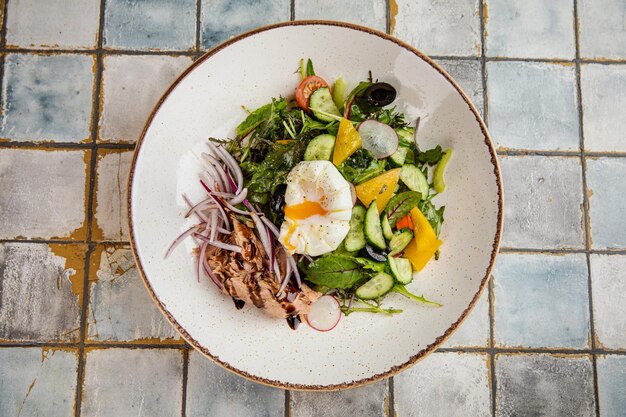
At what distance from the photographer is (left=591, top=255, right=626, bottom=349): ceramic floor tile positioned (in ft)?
9.18

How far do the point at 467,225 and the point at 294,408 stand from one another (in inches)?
47.5

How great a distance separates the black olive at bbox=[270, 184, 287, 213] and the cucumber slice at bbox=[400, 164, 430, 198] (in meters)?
0.52

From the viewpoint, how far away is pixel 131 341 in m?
2.72

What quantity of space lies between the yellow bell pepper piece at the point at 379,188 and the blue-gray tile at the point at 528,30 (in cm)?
99

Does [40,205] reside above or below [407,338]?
above

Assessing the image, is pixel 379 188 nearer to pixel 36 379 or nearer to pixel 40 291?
pixel 40 291

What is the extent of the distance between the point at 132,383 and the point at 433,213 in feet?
5.40

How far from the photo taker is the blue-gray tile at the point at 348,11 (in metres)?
2.81

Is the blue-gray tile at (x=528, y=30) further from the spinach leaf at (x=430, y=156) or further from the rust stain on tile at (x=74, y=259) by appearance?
the rust stain on tile at (x=74, y=259)

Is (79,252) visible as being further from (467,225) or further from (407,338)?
(467,225)

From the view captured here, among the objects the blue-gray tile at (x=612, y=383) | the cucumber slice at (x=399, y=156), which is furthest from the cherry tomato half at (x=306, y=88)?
the blue-gray tile at (x=612, y=383)

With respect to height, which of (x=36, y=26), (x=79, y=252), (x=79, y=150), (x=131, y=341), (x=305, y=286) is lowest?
(x=131, y=341)

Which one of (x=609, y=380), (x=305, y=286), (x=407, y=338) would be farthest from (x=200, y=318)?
(x=609, y=380)

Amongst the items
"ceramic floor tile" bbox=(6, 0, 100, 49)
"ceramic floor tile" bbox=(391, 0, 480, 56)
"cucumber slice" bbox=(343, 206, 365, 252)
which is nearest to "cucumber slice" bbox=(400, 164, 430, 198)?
"cucumber slice" bbox=(343, 206, 365, 252)
